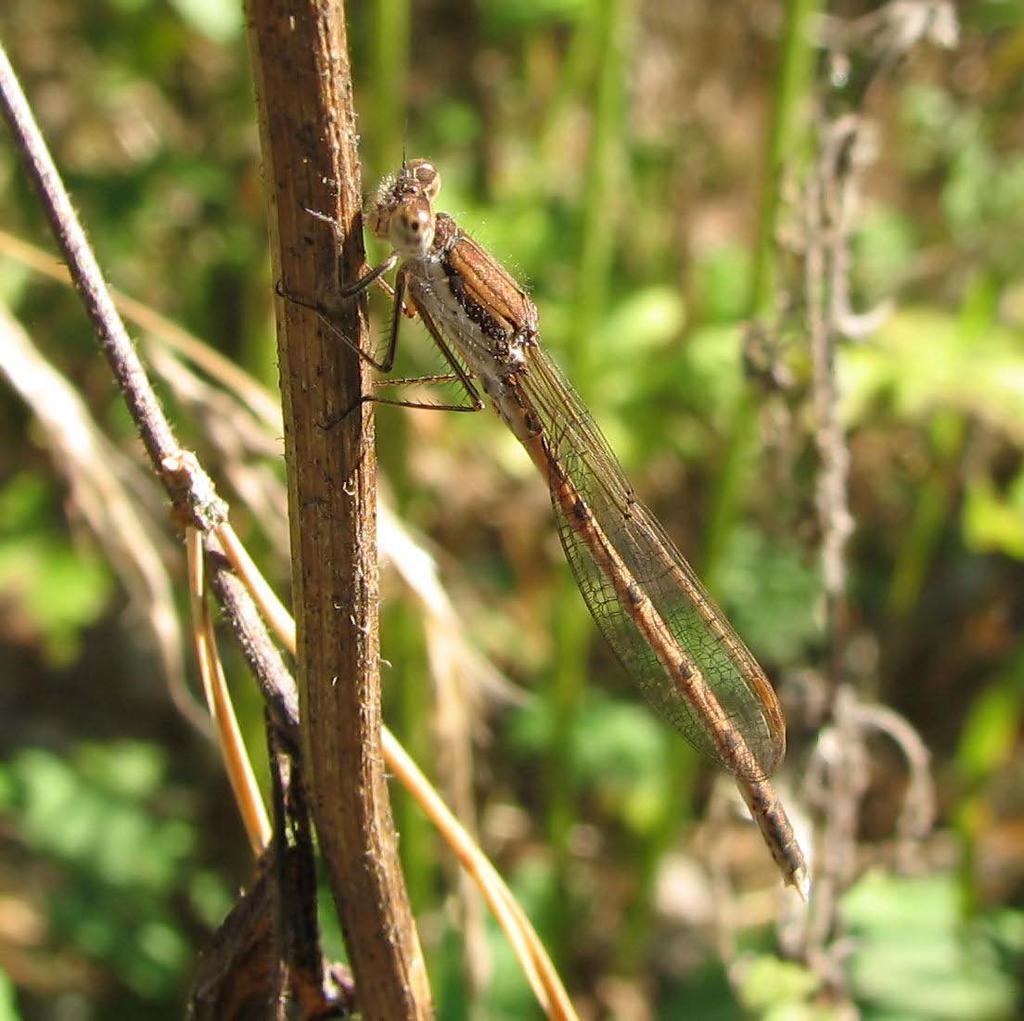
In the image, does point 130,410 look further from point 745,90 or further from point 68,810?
point 745,90

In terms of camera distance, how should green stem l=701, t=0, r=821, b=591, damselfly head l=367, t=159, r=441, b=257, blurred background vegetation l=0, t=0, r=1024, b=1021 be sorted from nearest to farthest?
damselfly head l=367, t=159, r=441, b=257, green stem l=701, t=0, r=821, b=591, blurred background vegetation l=0, t=0, r=1024, b=1021

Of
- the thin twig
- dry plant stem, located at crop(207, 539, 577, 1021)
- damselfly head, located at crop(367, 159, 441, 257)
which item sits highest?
damselfly head, located at crop(367, 159, 441, 257)

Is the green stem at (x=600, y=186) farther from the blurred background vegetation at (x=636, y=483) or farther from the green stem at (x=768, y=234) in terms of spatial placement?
the green stem at (x=768, y=234)

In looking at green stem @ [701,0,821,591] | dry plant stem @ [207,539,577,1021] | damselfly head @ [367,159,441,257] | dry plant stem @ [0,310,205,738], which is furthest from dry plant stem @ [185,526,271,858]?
green stem @ [701,0,821,591]

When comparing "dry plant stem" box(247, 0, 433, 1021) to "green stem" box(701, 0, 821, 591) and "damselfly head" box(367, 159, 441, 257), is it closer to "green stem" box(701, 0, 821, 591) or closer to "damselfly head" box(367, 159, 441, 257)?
"damselfly head" box(367, 159, 441, 257)

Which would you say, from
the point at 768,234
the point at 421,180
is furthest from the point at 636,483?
the point at 421,180

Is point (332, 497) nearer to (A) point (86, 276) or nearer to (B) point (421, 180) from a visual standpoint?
(A) point (86, 276)
